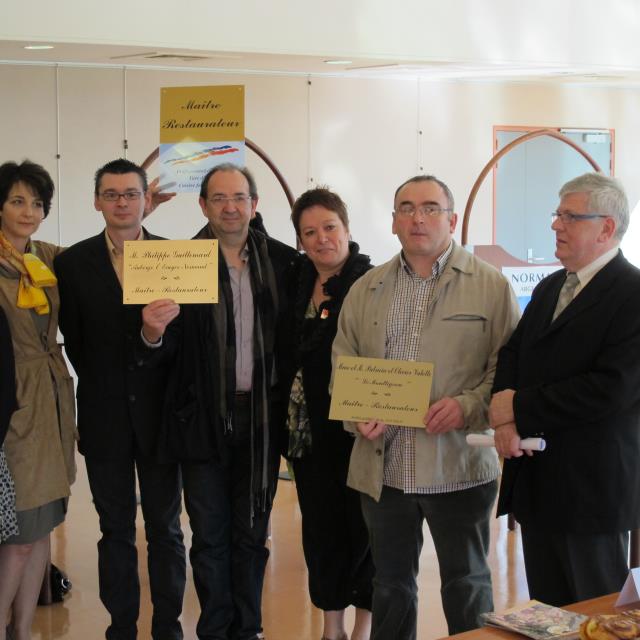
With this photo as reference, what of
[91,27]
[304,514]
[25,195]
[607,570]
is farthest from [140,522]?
[607,570]

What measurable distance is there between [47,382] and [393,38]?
3.65 m

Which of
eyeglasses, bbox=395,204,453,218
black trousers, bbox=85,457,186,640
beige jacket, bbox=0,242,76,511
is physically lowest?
black trousers, bbox=85,457,186,640

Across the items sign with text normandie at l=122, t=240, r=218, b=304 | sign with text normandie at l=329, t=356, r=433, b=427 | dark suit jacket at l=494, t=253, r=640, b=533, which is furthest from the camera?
sign with text normandie at l=122, t=240, r=218, b=304

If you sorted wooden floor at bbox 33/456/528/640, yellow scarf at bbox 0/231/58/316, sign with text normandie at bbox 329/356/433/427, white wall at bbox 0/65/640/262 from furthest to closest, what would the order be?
white wall at bbox 0/65/640/262 < wooden floor at bbox 33/456/528/640 < yellow scarf at bbox 0/231/58/316 < sign with text normandie at bbox 329/356/433/427

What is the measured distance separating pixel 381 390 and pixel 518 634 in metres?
0.95

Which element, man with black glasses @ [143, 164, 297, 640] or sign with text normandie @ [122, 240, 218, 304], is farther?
man with black glasses @ [143, 164, 297, 640]

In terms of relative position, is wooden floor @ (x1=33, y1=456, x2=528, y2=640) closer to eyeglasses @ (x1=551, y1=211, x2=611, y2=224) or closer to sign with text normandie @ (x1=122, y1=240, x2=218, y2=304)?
sign with text normandie @ (x1=122, y1=240, x2=218, y2=304)

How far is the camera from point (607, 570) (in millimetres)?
2443

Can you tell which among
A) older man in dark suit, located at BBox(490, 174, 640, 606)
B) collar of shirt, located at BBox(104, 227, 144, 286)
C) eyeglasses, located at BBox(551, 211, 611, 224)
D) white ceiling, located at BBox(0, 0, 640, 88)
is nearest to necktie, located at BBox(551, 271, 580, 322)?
older man in dark suit, located at BBox(490, 174, 640, 606)

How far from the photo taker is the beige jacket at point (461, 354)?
8.94 feet

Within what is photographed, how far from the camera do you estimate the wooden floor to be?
12.1 feet

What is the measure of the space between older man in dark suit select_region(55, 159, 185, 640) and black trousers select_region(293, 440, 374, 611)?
0.46 metres

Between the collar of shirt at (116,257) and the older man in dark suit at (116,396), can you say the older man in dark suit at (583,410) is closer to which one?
the older man in dark suit at (116,396)

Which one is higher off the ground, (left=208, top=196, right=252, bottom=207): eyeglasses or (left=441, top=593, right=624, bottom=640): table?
(left=208, top=196, right=252, bottom=207): eyeglasses
